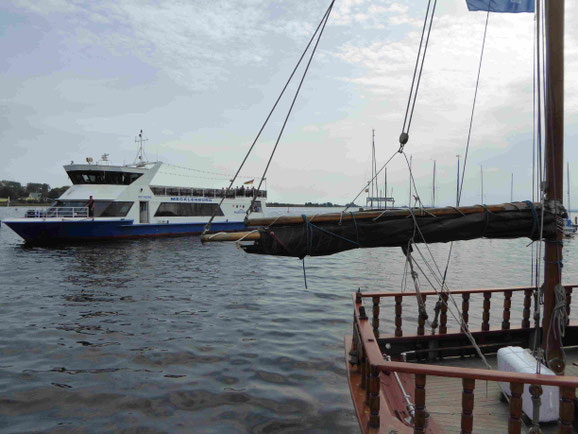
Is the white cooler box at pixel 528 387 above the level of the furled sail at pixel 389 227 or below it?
below

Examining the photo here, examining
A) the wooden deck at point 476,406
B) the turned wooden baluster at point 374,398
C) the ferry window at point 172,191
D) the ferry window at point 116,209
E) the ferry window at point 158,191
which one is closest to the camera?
the turned wooden baluster at point 374,398

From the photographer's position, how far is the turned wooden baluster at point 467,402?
8.60 ft

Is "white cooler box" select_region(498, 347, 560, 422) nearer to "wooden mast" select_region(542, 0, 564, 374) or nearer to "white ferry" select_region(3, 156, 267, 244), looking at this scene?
"wooden mast" select_region(542, 0, 564, 374)

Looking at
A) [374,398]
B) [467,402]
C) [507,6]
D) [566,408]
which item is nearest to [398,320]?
[374,398]

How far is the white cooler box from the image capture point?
133 inches

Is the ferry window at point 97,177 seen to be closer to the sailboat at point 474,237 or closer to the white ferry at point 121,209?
the white ferry at point 121,209

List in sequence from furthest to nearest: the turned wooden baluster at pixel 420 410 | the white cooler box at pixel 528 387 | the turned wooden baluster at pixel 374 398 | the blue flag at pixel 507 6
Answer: the blue flag at pixel 507 6 → the white cooler box at pixel 528 387 → the turned wooden baluster at pixel 374 398 → the turned wooden baluster at pixel 420 410

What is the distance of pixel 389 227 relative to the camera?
160 inches

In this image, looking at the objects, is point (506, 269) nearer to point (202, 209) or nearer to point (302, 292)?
point (302, 292)

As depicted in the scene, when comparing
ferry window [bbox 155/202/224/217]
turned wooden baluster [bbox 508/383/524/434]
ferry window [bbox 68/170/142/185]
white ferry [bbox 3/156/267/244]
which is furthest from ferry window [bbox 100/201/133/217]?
turned wooden baluster [bbox 508/383/524/434]

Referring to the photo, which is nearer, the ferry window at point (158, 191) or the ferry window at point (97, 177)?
the ferry window at point (97, 177)

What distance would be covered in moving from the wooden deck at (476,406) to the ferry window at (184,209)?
25476mm

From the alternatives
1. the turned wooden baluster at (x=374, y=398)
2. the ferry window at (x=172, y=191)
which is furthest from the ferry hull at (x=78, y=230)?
the turned wooden baluster at (x=374, y=398)

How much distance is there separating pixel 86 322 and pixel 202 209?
2415 centimetres
